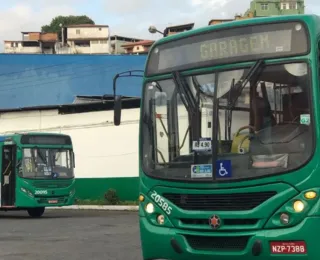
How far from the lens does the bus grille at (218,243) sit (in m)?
6.64

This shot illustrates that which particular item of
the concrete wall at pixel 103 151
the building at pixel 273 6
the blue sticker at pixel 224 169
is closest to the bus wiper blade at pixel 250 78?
the blue sticker at pixel 224 169

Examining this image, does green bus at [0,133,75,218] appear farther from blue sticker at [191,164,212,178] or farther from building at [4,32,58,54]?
building at [4,32,58,54]

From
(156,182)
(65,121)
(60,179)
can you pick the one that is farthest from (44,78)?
(156,182)

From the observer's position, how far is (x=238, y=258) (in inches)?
261

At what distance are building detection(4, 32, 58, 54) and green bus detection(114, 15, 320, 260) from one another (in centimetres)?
8760

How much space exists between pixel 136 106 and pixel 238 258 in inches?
1002

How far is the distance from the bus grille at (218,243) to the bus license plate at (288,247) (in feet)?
1.04

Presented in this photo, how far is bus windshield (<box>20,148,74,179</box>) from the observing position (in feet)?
69.2

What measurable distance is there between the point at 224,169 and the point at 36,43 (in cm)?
9523

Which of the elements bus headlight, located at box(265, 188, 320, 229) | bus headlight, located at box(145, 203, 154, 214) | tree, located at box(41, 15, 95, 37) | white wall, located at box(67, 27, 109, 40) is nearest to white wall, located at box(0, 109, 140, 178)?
bus headlight, located at box(145, 203, 154, 214)

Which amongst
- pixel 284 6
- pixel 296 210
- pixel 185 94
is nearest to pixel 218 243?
pixel 296 210

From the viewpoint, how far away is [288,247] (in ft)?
20.8

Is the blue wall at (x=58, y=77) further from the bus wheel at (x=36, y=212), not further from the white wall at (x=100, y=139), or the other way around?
the bus wheel at (x=36, y=212)

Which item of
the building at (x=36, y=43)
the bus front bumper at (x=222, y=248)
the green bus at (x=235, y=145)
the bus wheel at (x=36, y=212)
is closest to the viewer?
the bus front bumper at (x=222, y=248)
